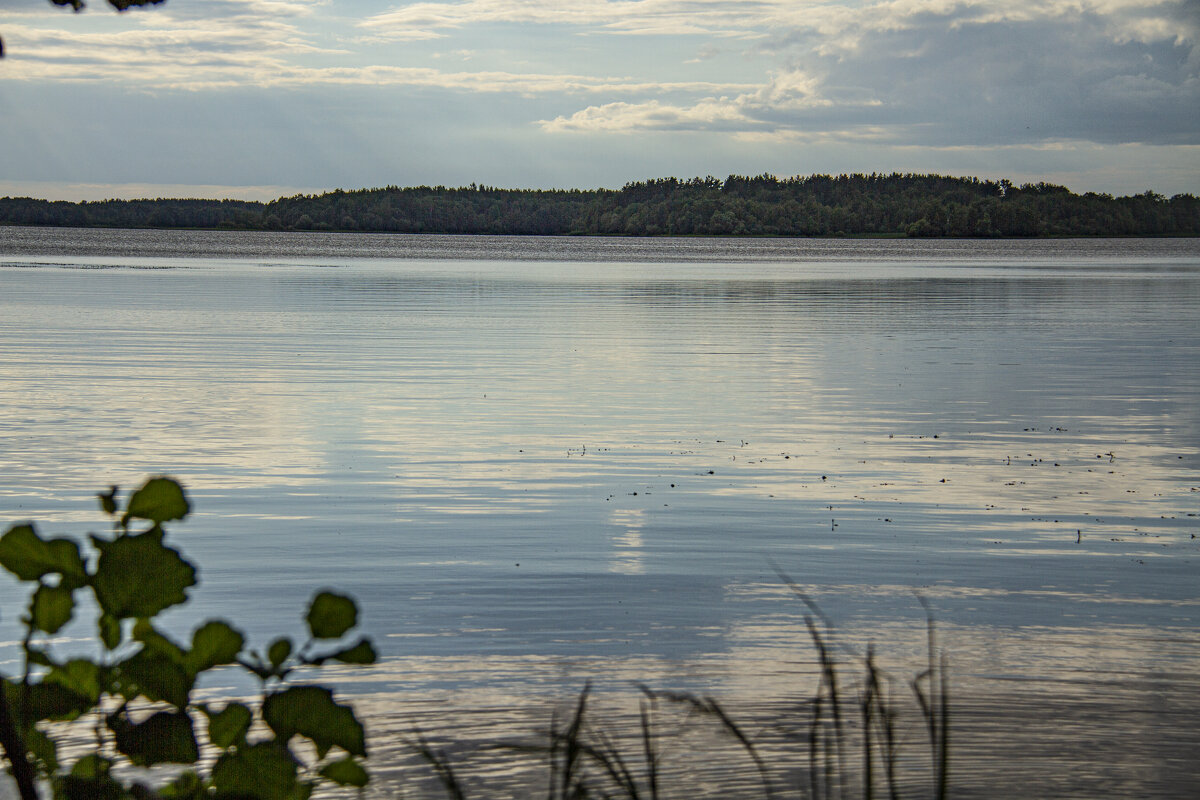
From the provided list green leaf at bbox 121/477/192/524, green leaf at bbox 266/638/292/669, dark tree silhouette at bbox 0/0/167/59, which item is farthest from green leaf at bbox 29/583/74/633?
dark tree silhouette at bbox 0/0/167/59

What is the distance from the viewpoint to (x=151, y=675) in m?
1.52

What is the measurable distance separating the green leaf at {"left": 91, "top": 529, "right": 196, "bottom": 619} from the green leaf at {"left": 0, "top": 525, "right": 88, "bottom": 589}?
0.03 m

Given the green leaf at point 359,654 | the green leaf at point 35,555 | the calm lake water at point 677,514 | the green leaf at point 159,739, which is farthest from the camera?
the calm lake water at point 677,514

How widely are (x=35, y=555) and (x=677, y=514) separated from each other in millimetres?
8110

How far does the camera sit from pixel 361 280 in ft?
163

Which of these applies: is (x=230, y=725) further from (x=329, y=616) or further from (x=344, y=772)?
(x=329, y=616)

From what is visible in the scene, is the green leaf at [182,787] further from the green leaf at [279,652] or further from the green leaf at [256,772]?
the green leaf at [279,652]

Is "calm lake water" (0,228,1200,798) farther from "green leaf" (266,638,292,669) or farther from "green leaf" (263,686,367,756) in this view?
"green leaf" (266,638,292,669)

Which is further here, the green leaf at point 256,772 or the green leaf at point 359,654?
the green leaf at point 256,772

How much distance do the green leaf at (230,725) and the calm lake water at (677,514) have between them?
3423mm

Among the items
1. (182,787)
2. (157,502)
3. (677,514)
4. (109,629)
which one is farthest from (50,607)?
(677,514)

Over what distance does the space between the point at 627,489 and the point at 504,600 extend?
319cm

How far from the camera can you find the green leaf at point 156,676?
1522 mm

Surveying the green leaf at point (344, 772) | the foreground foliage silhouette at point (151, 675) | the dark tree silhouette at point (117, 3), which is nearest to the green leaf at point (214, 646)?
the foreground foliage silhouette at point (151, 675)
